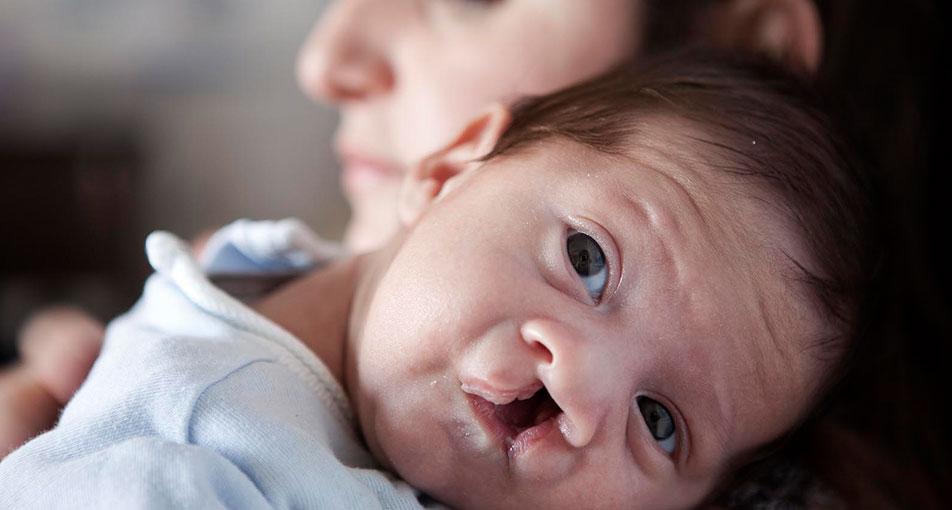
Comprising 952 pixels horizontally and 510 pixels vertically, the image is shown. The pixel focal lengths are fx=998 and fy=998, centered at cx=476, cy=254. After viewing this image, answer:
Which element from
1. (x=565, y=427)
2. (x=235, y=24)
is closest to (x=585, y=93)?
(x=565, y=427)

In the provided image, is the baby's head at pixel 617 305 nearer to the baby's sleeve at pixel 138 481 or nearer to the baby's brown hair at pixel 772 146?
the baby's brown hair at pixel 772 146

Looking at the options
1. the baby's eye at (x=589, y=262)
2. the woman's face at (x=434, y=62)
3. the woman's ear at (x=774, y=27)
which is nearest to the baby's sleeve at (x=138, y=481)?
the baby's eye at (x=589, y=262)

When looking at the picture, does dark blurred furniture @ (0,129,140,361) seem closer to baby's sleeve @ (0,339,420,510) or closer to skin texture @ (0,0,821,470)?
skin texture @ (0,0,821,470)

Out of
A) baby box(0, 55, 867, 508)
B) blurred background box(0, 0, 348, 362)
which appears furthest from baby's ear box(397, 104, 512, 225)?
blurred background box(0, 0, 348, 362)

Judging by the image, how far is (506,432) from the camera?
2.57 ft

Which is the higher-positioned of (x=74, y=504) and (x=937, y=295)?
(x=74, y=504)

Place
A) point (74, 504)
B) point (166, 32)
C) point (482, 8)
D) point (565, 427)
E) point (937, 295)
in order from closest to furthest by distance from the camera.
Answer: point (74, 504)
point (565, 427)
point (482, 8)
point (937, 295)
point (166, 32)

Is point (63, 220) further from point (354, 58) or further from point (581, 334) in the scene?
point (581, 334)

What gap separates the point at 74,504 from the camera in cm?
63

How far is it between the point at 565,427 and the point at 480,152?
0.33 m

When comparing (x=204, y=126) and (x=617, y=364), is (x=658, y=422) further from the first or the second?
(x=204, y=126)

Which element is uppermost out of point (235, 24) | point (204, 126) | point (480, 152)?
point (480, 152)

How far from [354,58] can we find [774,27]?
0.57 m

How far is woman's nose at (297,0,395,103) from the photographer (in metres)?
1.33
